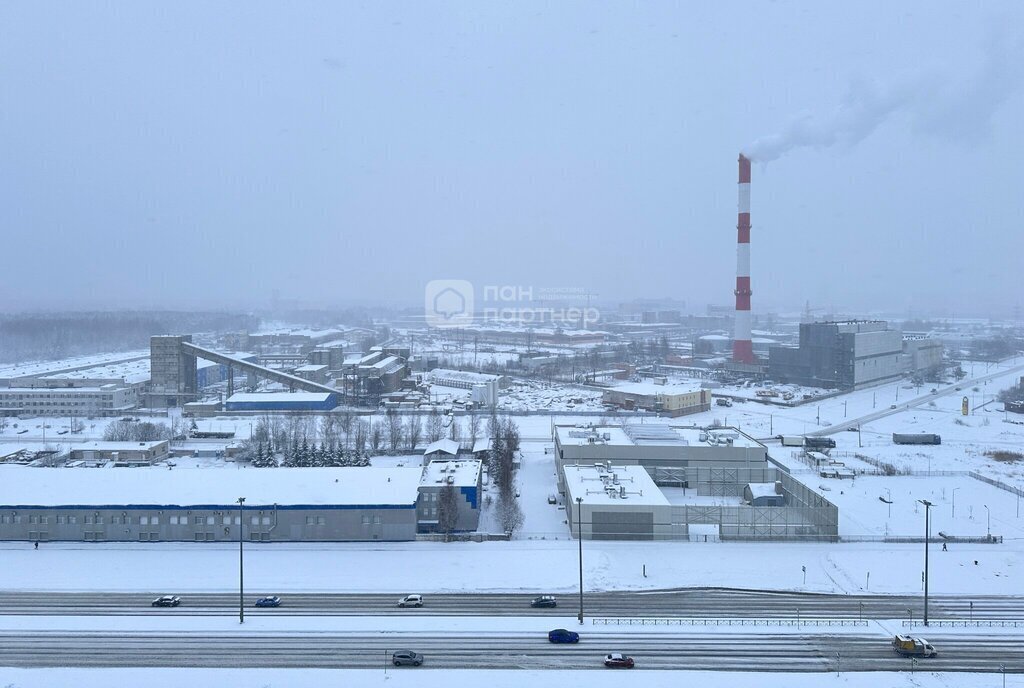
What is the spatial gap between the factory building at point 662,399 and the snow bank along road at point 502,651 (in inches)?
416

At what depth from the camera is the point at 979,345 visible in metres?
30.1

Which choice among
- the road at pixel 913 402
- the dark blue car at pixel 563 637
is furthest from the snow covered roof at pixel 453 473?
the road at pixel 913 402

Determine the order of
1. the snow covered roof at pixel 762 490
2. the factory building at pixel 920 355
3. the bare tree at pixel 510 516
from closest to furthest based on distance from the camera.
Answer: the bare tree at pixel 510 516, the snow covered roof at pixel 762 490, the factory building at pixel 920 355

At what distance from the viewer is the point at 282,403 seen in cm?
1481

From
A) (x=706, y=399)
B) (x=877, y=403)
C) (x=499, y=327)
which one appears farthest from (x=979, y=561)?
(x=499, y=327)

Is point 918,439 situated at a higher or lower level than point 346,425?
lower

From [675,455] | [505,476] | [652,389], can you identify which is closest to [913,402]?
[652,389]

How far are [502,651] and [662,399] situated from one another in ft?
37.6

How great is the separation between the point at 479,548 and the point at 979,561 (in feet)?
14.8

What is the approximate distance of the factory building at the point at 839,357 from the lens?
1928 cm

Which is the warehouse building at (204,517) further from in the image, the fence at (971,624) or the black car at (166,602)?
the fence at (971,624)

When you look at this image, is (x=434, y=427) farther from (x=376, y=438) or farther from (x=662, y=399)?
(x=662, y=399)

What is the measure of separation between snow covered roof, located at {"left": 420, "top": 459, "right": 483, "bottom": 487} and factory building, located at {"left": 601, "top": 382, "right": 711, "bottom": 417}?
7861 millimetres

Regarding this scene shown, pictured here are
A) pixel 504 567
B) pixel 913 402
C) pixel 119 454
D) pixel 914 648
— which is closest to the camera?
pixel 914 648
